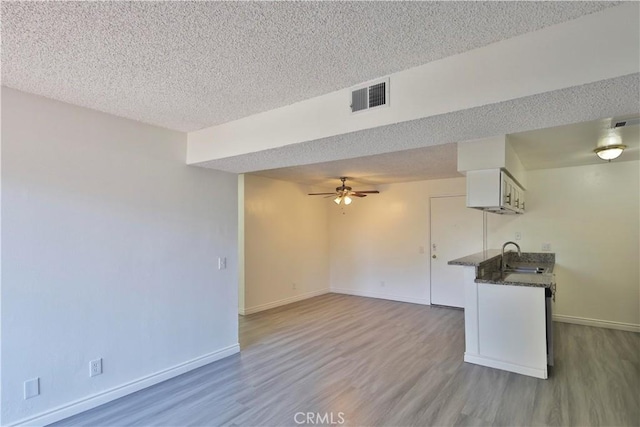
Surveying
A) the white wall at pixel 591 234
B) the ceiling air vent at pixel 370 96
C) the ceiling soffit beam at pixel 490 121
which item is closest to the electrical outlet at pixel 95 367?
the ceiling soffit beam at pixel 490 121

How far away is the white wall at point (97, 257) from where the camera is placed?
239cm

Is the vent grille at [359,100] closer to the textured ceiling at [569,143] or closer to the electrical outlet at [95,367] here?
the textured ceiling at [569,143]

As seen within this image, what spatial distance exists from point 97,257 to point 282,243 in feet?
12.6

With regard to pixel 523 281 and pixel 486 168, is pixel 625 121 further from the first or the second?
pixel 523 281

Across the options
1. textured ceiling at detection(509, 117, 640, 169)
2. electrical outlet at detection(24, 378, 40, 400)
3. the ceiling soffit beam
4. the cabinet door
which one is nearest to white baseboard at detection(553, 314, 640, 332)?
textured ceiling at detection(509, 117, 640, 169)

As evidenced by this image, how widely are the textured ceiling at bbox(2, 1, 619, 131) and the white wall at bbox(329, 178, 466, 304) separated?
457cm

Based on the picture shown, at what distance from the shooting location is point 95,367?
9.07 feet

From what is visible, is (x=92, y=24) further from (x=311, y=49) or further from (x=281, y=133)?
(x=281, y=133)

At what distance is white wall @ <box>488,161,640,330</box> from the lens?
464 centimetres

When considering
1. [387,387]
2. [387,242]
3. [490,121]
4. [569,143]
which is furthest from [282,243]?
[490,121]

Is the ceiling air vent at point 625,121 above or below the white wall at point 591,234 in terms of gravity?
above

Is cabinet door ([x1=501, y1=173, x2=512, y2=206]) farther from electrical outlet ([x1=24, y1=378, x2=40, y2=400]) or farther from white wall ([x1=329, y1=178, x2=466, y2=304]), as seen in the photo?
electrical outlet ([x1=24, y1=378, x2=40, y2=400])

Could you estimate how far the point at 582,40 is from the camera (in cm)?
153

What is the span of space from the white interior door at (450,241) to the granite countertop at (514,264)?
1.67ft
